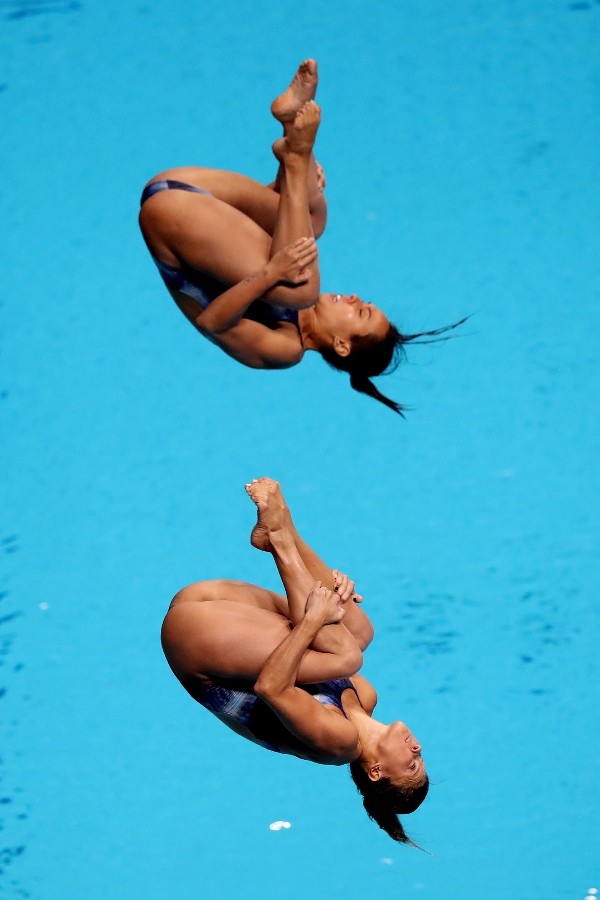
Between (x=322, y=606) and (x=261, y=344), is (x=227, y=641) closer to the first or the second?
(x=322, y=606)

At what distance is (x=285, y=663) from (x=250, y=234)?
37.0 inches

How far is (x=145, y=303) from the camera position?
5691 mm

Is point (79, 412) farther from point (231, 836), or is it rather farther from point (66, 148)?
point (231, 836)

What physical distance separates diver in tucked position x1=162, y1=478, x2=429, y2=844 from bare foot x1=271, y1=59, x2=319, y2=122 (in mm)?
781

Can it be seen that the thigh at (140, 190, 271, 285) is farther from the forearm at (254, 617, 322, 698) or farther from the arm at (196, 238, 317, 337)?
the forearm at (254, 617, 322, 698)

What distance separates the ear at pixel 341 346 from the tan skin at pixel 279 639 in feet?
1.77

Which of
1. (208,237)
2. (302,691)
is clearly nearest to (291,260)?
(208,237)

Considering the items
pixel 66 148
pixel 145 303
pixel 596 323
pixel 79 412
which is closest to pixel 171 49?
pixel 66 148

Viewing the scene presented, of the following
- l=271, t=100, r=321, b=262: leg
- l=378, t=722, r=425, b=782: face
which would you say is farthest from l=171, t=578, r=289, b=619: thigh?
l=271, t=100, r=321, b=262: leg

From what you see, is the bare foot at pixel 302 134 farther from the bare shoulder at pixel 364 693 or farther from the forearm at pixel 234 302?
the bare shoulder at pixel 364 693

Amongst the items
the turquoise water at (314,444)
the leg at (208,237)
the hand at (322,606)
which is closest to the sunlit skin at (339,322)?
the leg at (208,237)

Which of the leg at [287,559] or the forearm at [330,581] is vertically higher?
the leg at [287,559]

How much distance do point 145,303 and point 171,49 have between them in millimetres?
843

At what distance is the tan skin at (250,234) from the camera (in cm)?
Answer: 368
